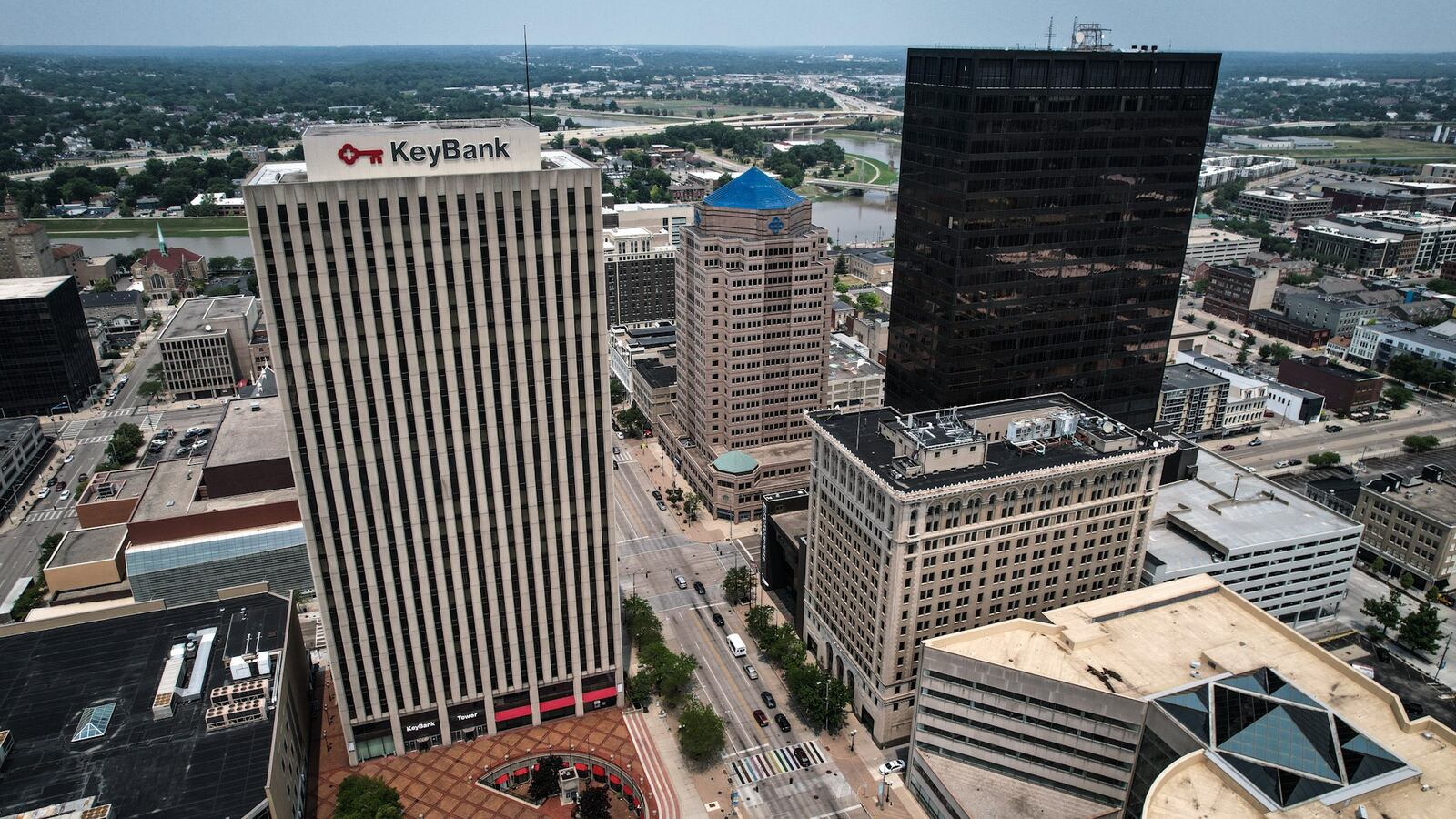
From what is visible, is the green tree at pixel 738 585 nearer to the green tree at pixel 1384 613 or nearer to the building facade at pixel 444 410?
the building facade at pixel 444 410

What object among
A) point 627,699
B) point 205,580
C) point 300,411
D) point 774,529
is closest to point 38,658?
point 205,580

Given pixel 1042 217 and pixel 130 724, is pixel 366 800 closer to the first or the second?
pixel 130 724

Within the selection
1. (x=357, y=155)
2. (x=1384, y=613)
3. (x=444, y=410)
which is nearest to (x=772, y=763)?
(x=444, y=410)

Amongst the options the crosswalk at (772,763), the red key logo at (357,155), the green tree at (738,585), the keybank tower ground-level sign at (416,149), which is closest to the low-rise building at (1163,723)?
the crosswalk at (772,763)

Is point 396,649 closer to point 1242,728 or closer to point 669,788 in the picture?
point 669,788

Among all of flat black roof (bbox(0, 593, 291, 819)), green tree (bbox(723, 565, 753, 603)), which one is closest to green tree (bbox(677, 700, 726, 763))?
green tree (bbox(723, 565, 753, 603))

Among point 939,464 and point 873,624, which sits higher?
point 939,464

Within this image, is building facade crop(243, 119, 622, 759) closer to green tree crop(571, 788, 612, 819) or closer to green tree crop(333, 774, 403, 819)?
green tree crop(333, 774, 403, 819)
